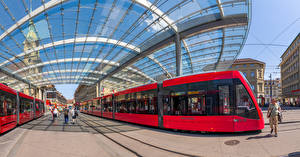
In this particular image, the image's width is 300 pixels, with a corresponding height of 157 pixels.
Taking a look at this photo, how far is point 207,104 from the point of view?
9273 millimetres

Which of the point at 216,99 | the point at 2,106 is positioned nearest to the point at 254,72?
the point at 216,99

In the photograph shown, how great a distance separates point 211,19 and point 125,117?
10944mm

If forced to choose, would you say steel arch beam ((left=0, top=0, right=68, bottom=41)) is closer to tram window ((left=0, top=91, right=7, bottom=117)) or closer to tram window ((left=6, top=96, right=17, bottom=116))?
tram window ((left=6, top=96, right=17, bottom=116))

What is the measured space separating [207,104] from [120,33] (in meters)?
13.8

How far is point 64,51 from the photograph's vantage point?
26.4m

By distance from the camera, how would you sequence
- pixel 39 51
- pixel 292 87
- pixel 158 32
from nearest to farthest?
1. pixel 158 32
2. pixel 39 51
3. pixel 292 87

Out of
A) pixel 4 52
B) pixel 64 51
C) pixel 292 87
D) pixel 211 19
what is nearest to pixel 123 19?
pixel 211 19

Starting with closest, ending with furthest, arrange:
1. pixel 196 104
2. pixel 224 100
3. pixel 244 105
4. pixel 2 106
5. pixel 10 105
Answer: pixel 244 105 → pixel 224 100 → pixel 196 104 → pixel 2 106 → pixel 10 105

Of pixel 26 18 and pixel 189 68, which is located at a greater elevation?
pixel 26 18

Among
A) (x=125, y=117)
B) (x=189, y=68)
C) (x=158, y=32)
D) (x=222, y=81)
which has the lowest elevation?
(x=125, y=117)

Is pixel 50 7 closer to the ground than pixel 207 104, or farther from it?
farther from it

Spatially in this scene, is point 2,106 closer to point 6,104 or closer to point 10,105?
point 6,104

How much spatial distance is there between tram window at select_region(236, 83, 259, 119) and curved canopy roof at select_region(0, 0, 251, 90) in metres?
8.30

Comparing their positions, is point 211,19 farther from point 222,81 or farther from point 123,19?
point 222,81
